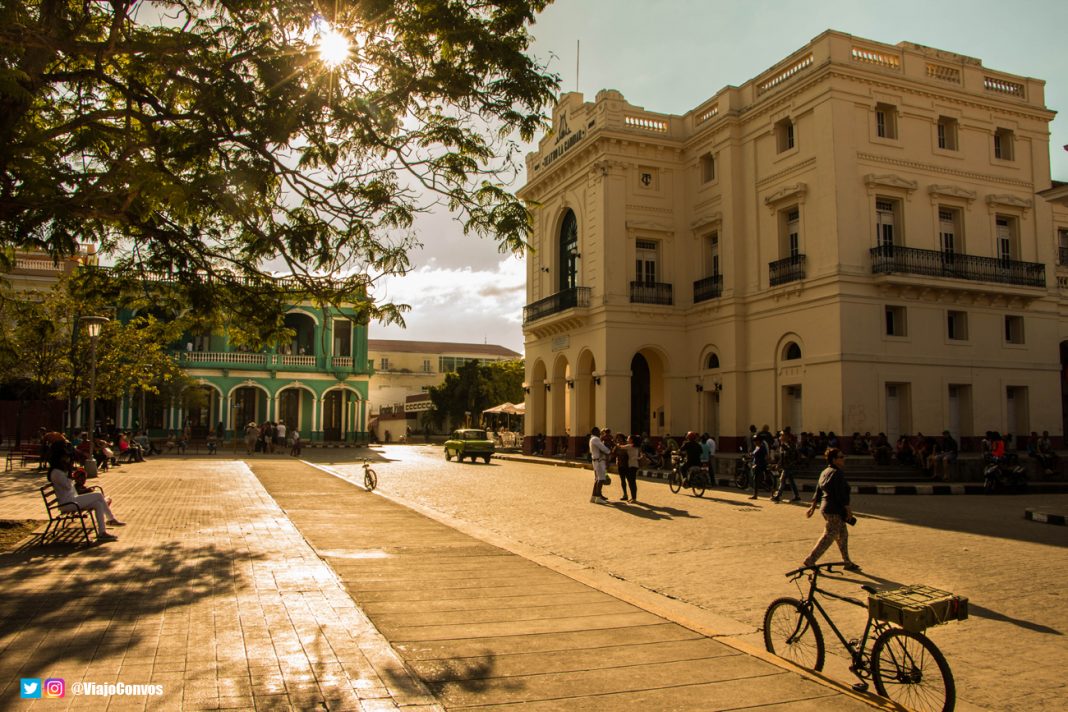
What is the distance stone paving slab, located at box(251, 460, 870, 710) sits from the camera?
489 cm

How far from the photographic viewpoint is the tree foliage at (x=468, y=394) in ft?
206

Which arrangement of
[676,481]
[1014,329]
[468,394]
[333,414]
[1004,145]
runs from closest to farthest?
[676,481], [1014,329], [1004,145], [333,414], [468,394]

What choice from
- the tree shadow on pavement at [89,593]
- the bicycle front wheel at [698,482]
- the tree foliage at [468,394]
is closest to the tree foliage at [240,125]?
the tree shadow on pavement at [89,593]

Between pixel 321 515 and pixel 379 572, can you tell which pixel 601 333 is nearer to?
pixel 321 515

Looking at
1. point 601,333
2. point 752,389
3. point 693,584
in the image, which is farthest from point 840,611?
point 601,333

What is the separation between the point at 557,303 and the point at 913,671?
30.7 metres

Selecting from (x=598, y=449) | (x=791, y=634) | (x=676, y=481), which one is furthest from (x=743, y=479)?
(x=791, y=634)

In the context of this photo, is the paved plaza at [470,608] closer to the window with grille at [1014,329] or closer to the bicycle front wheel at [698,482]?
the bicycle front wheel at [698,482]

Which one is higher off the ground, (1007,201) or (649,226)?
(649,226)

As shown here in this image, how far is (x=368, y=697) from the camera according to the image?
15.5 feet

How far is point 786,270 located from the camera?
27.3 meters

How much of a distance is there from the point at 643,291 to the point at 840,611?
996 inches

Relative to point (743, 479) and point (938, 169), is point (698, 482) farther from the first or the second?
point (938, 169)

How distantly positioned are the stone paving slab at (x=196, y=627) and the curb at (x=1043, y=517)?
12.3 meters
